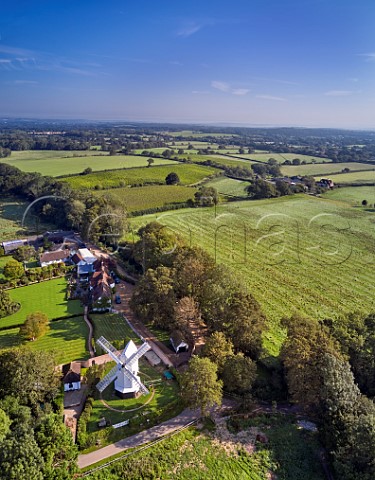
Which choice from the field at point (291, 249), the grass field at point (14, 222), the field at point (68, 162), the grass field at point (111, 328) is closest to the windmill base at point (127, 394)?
the grass field at point (111, 328)

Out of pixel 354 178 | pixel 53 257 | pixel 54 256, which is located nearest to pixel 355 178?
pixel 354 178

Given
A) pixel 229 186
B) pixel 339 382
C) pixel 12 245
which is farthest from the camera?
pixel 229 186

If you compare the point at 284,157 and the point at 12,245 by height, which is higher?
the point at 284,157

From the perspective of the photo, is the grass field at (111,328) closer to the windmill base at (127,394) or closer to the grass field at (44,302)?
the grass field at (44,302)

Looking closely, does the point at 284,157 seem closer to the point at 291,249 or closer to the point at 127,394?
the point at 291,249

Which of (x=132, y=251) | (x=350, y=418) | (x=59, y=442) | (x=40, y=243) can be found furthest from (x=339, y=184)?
(x=59, y=442)

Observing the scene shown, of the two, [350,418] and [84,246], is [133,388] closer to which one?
[350,418]
